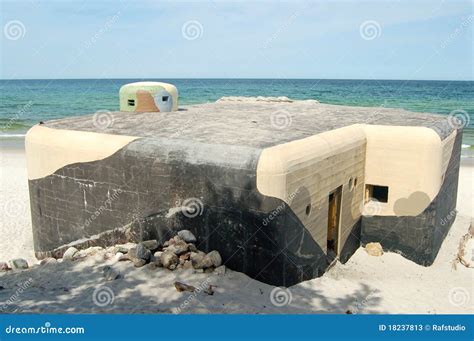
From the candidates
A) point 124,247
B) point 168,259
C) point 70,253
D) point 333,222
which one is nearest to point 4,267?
point 70,253

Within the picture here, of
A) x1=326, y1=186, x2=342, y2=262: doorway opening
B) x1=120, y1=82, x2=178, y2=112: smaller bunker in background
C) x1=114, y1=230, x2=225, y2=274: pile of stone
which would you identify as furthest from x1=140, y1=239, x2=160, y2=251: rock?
x1=120, y1=82, x2=178, y2=112: smaller bunker in background

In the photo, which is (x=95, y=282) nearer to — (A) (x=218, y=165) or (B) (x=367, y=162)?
(A) (x=218, y=165)

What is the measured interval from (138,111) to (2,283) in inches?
257

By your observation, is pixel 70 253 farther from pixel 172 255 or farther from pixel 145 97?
pixel 145 97

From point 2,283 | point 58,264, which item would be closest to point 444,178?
point 58,264

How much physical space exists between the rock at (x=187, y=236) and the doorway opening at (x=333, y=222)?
10.3 ft

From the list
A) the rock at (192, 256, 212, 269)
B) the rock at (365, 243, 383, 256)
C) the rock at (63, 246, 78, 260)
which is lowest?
the rock at (365, 243, 383, 256)

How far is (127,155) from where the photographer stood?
31.4ft

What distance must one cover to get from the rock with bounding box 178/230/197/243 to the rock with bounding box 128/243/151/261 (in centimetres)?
70

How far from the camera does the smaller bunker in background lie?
14.0 m

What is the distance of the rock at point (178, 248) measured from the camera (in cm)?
871

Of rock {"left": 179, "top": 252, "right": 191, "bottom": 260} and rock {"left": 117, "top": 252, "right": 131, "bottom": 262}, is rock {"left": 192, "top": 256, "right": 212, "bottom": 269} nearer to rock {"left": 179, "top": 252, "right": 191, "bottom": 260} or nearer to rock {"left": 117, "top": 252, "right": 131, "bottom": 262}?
rock {"left": 179, "top": 252, "right": 191, "bottom": 260}

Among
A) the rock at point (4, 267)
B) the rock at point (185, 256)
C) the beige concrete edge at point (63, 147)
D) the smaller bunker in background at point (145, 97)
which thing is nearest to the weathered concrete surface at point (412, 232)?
the rock at point (185, 256)

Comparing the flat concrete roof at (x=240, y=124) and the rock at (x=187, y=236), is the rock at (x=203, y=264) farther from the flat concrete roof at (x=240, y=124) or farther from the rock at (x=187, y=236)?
the flat concrete roof at (x=240, y=124)
